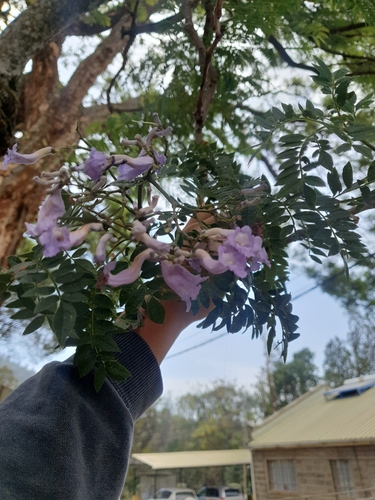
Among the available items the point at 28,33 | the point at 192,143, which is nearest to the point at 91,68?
the point at 28,33

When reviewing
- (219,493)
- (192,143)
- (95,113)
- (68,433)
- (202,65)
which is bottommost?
(219,493)

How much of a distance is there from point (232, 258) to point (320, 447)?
27.0 inches

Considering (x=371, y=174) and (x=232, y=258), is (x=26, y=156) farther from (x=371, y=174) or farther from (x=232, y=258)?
(x=371, y=174)

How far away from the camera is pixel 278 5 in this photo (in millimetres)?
719

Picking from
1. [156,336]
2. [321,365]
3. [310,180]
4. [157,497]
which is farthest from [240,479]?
[310,180]

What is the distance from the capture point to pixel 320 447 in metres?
0.78

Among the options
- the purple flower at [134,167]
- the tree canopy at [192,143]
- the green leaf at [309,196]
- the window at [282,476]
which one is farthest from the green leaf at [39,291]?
the window at [282,476]

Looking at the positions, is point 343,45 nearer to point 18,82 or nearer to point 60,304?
point 18,82

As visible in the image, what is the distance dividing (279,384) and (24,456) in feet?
2.93

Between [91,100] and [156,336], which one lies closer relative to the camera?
[156,336]

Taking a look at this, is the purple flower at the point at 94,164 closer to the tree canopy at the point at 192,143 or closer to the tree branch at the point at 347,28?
the tree canopy at the point at 192,143

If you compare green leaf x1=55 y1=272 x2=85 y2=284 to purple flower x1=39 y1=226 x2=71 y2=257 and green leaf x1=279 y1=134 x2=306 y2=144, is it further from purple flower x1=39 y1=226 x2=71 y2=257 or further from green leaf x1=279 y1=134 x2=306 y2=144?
green leaf x1=279 y1=134 x2=306 y2=144

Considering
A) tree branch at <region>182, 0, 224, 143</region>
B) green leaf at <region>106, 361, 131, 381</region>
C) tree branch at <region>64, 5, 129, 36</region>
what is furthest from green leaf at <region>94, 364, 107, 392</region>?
tree branch at <region>64, 5, 129, 36</region>

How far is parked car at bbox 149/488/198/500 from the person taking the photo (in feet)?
3.07
